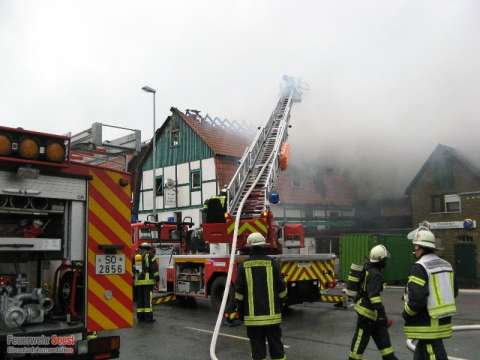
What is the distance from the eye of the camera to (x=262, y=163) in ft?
38.1

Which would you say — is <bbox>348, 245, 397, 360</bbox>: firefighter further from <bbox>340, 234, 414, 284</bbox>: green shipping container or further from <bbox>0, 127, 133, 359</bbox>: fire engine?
<bbox>340, 234, 414, 284</bbox>: green shipping container

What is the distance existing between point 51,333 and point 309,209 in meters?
24.1

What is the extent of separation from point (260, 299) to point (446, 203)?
2070 centimetres

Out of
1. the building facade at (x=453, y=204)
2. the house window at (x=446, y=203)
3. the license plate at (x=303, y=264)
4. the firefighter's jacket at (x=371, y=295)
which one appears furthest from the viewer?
the house window at (x=446, y=203)

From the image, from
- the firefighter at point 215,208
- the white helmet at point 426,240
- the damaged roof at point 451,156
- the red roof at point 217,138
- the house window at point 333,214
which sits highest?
the red roof at point 217,138

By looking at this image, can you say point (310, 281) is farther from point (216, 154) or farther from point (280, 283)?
point (216, 154)

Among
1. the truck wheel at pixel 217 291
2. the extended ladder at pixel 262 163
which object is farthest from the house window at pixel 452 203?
the truck wheel at pixel 217 291

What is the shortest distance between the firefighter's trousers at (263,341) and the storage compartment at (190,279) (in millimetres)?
5603

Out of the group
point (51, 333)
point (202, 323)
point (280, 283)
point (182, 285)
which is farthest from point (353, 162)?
point (51, 333)

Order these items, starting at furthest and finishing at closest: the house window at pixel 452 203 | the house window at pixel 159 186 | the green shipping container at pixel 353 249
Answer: the house window at pixel 159 186, the house window at pixel 452 203, the green shipping container at pixel 353 249

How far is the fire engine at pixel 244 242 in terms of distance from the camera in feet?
31.7

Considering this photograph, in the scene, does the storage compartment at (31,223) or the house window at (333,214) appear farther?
the house window at (333,214)

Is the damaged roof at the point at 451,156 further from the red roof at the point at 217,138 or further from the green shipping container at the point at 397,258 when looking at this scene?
the red roof at the point at 217,138

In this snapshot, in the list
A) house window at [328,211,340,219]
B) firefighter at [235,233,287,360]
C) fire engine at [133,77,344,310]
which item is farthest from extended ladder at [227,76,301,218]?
house window at [328,211,340,219]
